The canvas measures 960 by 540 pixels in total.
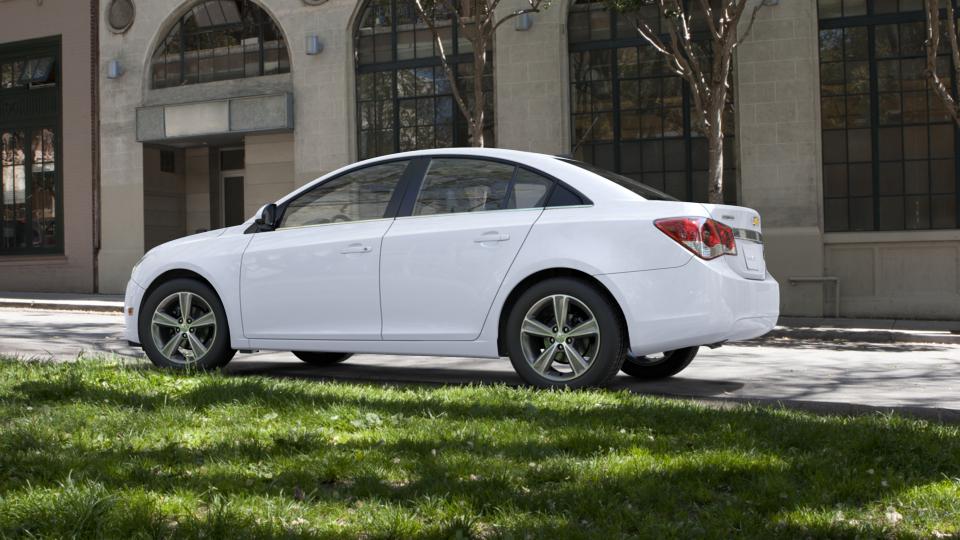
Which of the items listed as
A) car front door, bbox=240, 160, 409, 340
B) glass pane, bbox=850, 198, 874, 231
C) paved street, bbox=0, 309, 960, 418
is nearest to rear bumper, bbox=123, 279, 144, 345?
paved street, bbox=0, 309, 960, 418

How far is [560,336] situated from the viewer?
21.4 ft

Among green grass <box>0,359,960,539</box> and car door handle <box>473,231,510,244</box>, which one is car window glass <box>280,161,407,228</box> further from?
green grass <box>0,359,960,539</box>

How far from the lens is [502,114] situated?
1964 centimetres

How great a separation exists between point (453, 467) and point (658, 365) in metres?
4.01

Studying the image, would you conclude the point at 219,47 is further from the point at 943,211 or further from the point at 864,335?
the point at 864,335

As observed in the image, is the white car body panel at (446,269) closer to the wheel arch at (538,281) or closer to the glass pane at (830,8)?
the wheel arch at (538,281)

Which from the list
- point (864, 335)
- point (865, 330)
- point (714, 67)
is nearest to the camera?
point (864, 335)

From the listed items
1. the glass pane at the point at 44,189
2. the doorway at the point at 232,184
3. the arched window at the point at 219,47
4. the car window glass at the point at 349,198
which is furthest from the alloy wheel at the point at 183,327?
the glass pane at the point at 44,189

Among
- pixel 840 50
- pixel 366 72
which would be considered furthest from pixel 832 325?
pixel 366 72

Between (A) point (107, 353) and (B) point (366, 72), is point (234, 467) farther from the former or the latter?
(B) point (366, 72)

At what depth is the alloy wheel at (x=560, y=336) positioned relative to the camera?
6.48 meters

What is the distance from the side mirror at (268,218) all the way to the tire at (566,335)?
2.08 meters

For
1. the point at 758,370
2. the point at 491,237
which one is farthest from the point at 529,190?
the point at 758,370

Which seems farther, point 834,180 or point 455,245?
point 834,180
